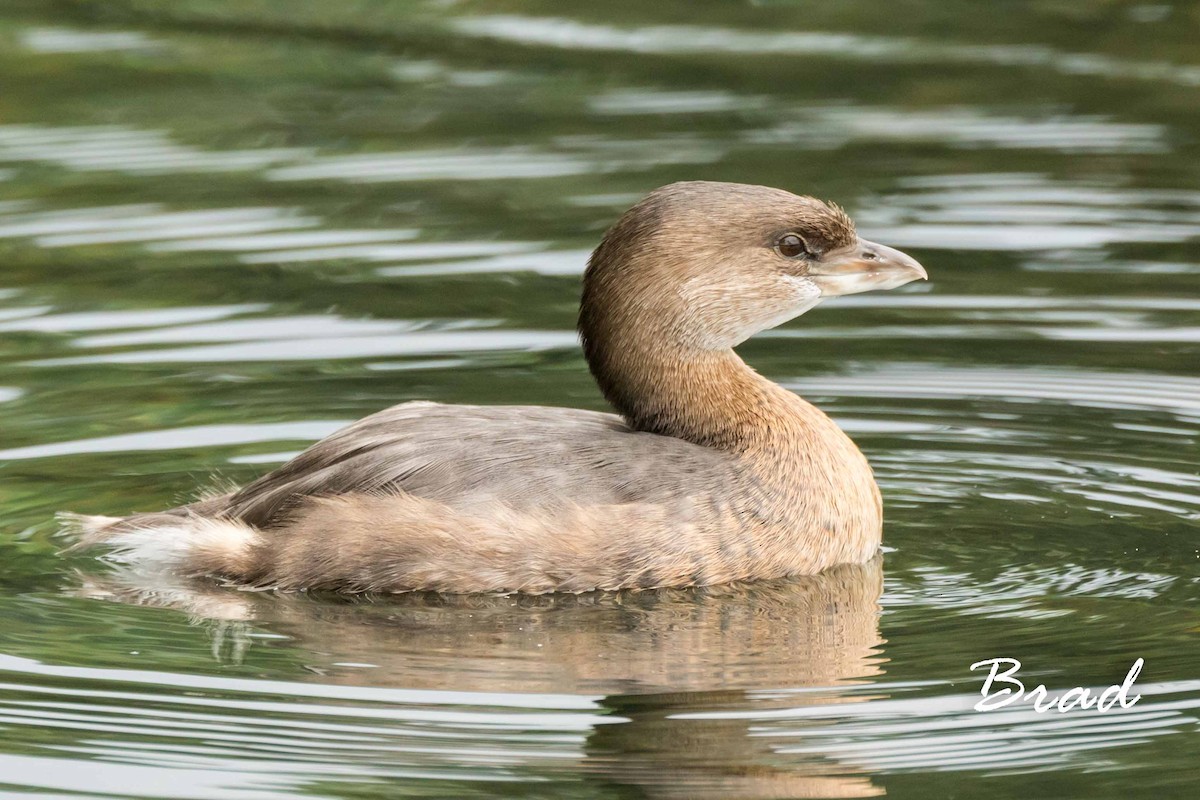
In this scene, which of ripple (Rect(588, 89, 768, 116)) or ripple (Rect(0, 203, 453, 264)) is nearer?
ripple (Rect(0, 203, 453, 264))

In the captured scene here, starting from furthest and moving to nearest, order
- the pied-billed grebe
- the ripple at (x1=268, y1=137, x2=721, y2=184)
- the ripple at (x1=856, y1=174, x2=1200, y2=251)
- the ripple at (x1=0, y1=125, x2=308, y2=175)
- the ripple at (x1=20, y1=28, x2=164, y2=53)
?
the ripple at (x1=20, y1=28, x2=164, y2=53), the ripple at (x1=0, y1=125, x2=308, y2=175), the ripple at (x1=268, y1=137, x2=721, y2=184), the ripple at (x1=856, y1=174, x2=1200, y2=251), the pied-billed grebe

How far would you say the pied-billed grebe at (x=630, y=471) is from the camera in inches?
268

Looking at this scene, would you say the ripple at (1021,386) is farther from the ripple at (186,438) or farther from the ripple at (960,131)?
the ripple at (960,131)

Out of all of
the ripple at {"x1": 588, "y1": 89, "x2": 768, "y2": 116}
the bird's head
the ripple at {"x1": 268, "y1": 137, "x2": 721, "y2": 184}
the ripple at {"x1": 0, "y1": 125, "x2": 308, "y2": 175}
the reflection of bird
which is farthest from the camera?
the ripple at {"x1": 588, "y1": 89, "x2": 768, "y2": 116}

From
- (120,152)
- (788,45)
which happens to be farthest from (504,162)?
(788,45)

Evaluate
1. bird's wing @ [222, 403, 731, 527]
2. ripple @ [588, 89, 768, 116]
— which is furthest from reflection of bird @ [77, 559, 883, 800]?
ripple @ [588, 89, 768, 116]

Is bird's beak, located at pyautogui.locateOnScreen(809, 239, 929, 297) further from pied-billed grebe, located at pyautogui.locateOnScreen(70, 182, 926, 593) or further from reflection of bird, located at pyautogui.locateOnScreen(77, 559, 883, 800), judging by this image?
reflection of bird, located at pyautogui.locateOnScreen(77, 559, 883, 800)

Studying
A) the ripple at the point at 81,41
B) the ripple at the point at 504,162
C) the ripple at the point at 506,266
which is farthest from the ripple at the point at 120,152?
the ripple at the point at 506,266

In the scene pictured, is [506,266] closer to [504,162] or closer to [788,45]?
[504,162]

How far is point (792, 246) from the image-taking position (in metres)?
7.39

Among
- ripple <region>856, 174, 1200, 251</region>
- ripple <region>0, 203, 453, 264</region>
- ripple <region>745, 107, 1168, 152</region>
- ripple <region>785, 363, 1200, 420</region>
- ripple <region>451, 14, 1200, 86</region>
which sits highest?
ripple <region>451, 14, 1200, 86</region>

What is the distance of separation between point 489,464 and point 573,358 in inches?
101

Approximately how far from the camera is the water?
5562 mm

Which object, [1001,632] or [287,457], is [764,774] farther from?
[287,457]
